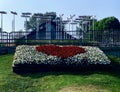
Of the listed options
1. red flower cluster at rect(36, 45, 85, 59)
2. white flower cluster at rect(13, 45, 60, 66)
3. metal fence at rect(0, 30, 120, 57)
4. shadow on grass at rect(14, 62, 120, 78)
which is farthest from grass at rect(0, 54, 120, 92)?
metal fence at rect(0, 30, 120, 57)

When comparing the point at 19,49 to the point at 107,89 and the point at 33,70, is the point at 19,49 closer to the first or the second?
the point at 33,70

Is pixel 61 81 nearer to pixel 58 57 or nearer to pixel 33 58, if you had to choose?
pixel 58 57

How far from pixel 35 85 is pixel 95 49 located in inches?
277

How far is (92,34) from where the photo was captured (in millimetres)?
33000

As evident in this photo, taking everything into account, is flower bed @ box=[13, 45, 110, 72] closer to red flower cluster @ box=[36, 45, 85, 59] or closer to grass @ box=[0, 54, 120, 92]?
red flower cluster @ box=[36, 45, 85, 59]

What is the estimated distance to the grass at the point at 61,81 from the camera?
2098 centimetres

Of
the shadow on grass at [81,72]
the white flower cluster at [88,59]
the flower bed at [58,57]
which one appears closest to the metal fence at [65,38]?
the flower bed at [58,57]

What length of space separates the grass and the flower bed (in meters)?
0.70

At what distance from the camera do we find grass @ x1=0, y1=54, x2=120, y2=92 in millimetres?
20984

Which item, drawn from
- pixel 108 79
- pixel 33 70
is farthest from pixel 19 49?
pixel 108 79

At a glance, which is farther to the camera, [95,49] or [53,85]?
[95,49]

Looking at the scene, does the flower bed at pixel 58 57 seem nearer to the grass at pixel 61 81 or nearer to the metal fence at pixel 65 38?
the grass at pixel 61 81

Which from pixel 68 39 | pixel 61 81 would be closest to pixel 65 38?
pixel 68 39

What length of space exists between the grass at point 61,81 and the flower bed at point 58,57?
2.29ft
